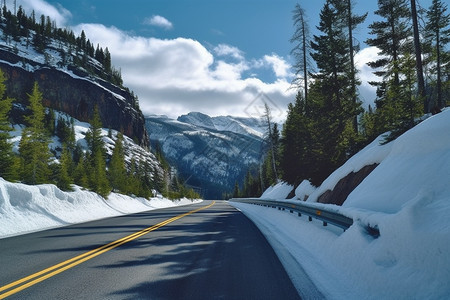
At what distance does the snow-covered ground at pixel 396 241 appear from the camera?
344cm

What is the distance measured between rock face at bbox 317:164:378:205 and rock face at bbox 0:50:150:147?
127224 mm

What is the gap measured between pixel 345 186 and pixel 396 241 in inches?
485

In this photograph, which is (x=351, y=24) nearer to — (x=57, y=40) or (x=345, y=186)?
(x=345, y=186)

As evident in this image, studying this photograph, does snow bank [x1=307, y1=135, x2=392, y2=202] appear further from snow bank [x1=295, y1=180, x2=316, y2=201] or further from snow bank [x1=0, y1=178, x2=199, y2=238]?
snow bank [x1=0, y1=178, x2=199, y2=238]

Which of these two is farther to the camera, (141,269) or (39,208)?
(39,208)

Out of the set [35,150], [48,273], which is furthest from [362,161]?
[35,150]

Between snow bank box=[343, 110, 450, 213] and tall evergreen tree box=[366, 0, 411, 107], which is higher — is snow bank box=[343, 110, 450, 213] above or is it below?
below

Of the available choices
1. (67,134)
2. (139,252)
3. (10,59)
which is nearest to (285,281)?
(139,252)

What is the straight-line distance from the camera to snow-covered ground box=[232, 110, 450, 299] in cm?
344

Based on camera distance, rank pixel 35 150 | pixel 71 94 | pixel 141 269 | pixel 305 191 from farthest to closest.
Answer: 1. pixel 71 94
2. pixel 35 150
3. pixel 305 191
4. pixel 141 269

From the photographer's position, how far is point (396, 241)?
4.12m

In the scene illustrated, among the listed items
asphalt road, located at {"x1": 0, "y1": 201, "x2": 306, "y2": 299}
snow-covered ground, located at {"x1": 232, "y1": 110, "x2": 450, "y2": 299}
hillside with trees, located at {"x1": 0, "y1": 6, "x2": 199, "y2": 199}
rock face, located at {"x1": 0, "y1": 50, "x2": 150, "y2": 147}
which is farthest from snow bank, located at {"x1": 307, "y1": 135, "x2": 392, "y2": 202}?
rock face, located at {"x1": 0, "y1": 50, "x2": 150, "y2": 147}

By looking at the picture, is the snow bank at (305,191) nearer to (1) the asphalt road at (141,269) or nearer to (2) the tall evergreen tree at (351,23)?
(2) the tall evergreen tree at (351,23)

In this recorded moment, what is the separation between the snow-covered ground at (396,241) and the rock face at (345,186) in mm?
5357
